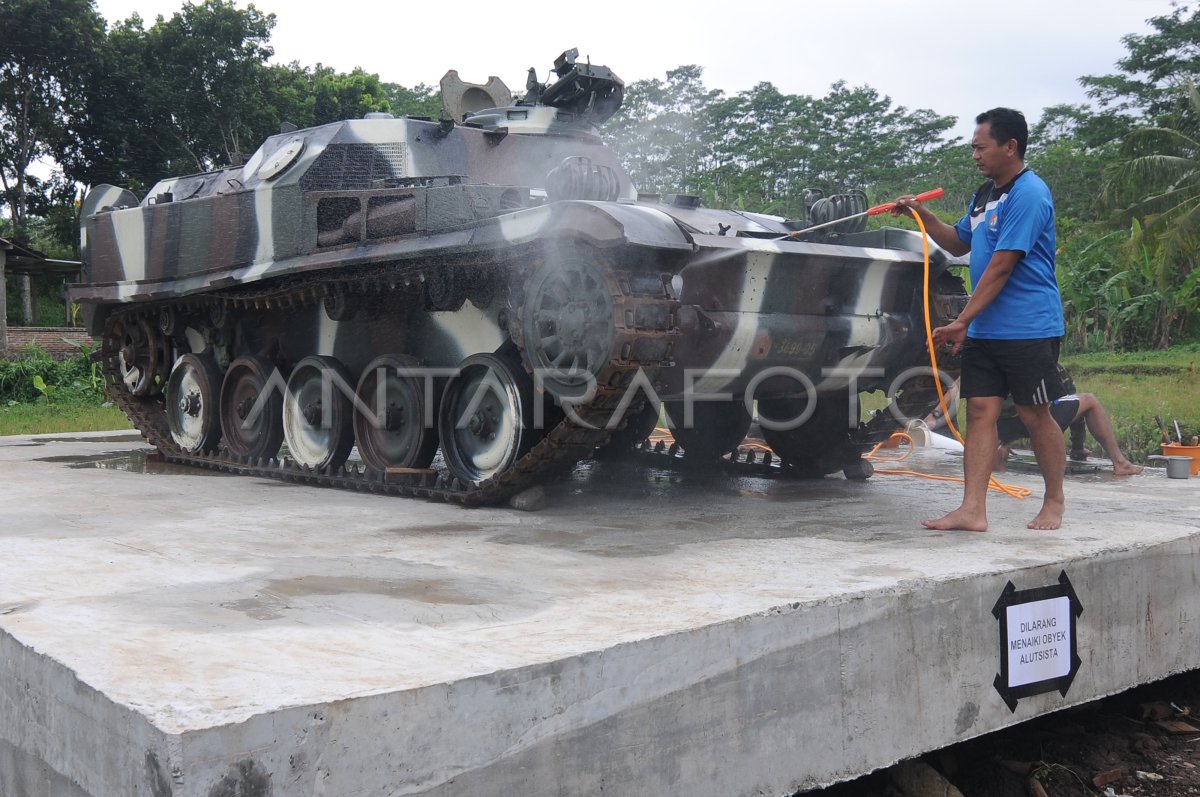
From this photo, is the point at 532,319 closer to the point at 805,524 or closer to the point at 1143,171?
the point at 805,524

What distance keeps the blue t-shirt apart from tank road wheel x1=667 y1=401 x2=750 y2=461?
2895mm

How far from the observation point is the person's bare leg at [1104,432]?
706 centimetres

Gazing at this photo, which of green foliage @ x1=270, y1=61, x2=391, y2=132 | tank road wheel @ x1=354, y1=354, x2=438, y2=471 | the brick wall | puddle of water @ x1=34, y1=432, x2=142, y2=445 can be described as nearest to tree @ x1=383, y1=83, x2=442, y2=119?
green foliage @ x1=270, y1=61, x2=391, y2=132

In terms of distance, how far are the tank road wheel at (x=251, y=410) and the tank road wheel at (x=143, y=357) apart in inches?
44.3

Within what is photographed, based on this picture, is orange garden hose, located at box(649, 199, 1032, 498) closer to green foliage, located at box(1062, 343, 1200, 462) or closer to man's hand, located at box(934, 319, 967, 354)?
man's hand, located at box(934, 319, 967, 354)

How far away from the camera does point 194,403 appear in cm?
844

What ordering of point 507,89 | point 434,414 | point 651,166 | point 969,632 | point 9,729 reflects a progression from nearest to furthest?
1. point 9,729
2. point 969,632
3. point 434,414
4. point 507,89
5. point 651,166

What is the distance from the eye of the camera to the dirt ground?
13.2 ft

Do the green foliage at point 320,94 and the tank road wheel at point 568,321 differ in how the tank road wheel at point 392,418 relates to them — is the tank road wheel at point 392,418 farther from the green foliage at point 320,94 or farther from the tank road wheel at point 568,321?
the green foliage at point 320,94

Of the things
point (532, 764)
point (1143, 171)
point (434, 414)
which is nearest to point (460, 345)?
point (434, 414)

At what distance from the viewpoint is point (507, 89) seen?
8.76m

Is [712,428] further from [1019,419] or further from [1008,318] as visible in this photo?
[1008,318]

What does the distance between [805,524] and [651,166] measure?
5.46 meters

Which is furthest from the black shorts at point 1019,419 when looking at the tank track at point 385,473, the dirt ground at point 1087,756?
the tank track at point 385,473
